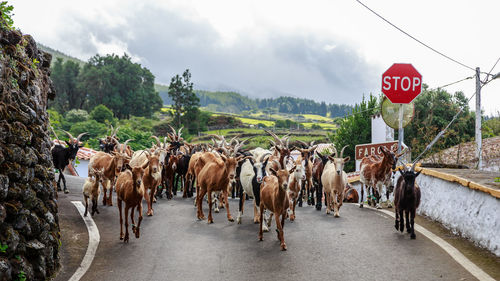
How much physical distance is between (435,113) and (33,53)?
44.0 metres

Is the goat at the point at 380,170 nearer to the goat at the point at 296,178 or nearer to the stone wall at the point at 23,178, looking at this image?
the goat at the point at 296,178

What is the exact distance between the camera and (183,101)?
83.6 meters

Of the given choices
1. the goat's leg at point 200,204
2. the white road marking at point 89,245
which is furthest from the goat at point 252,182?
the white road marking at point 89,245

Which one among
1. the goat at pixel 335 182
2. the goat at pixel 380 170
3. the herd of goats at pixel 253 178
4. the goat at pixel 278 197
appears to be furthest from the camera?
the goat at pixel 380 170

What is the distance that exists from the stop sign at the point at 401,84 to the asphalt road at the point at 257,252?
14.3ft

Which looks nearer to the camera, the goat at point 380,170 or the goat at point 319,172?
the goat at point 380,170

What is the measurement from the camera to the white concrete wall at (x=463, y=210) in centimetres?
866

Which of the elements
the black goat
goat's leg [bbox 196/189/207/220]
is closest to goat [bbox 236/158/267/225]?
goat's leg [bbox 196/189/207/220]

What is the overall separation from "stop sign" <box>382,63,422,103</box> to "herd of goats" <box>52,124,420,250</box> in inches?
91.9

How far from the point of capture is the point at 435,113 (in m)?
47.3

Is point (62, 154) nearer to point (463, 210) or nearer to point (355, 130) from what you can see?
point (463, 210)

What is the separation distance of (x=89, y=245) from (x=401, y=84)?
11093 millimetres

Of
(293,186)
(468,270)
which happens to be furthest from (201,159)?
(468,270)

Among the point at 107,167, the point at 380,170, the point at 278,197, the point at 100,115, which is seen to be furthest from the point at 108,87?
the point at 278,197
